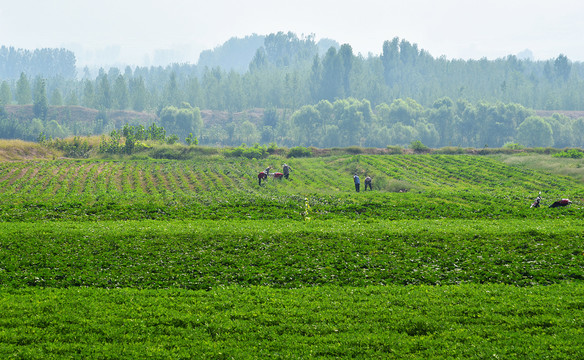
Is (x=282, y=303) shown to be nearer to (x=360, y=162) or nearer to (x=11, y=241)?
(x=11, y=241)

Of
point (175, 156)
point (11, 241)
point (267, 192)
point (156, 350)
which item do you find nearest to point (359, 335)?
point (156, 350)

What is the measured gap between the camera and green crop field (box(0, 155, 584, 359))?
15.7m

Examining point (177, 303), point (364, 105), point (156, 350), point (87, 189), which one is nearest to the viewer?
point (156, 350)

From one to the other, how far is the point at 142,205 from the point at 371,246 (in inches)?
771

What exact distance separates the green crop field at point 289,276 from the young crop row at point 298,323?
0.07m

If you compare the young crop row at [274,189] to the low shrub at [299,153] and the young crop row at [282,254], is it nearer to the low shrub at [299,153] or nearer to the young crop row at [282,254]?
the young crop row at [282,254]

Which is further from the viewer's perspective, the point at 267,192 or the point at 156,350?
the point at 267,192

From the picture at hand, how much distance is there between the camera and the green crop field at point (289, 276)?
15.7m

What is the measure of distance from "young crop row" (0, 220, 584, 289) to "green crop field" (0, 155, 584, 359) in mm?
103

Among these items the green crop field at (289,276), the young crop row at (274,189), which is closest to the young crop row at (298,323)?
the green crop field at (289,276)

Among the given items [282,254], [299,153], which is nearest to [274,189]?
[282,254]

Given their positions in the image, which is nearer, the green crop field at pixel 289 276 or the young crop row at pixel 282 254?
the green crop field at pixel 289 276

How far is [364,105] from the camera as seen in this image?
A: 19738 centimetres

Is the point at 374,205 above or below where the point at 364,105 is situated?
below
